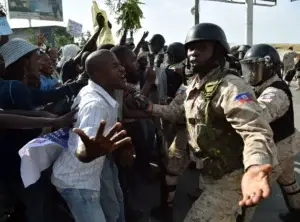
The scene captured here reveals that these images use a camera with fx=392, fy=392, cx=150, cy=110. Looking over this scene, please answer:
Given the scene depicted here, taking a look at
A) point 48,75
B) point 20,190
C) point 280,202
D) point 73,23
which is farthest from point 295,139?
point 73,23

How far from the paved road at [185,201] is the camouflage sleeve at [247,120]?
6.48 feet

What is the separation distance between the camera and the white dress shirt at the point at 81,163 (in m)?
2.06

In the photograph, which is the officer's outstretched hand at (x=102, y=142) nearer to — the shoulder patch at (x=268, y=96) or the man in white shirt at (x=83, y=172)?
the man in white shirt at (x=83, y=172)

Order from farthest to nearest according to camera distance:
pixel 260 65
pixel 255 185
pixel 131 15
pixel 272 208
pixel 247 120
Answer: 1. pixel 131 15
2. pixel 272 208
3. pixel 260 65
4. pixel 247 120
5. pixel 255 185

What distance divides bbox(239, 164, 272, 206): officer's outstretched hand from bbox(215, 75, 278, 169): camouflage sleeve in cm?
9

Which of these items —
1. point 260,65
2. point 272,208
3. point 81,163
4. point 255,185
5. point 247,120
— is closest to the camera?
point 255,185

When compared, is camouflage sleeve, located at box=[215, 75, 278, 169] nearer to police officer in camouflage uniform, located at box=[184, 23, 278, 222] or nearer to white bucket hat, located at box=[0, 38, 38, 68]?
police officer in camouflage uniform, located at box=[184, 23, 278, 222]

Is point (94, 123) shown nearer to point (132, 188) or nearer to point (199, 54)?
point (199, 54)

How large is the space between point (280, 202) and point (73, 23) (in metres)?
7.02

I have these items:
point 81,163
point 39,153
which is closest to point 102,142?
point 81,163

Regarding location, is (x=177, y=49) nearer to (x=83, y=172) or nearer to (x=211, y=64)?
(x=211, y=64)

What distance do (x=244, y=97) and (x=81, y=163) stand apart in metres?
0.96

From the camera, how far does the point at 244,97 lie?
2.13 m

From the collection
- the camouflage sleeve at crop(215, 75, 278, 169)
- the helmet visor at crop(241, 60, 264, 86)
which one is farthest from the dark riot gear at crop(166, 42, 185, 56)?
the camouflage sleeve at crop(215, 75, 278, 169)
